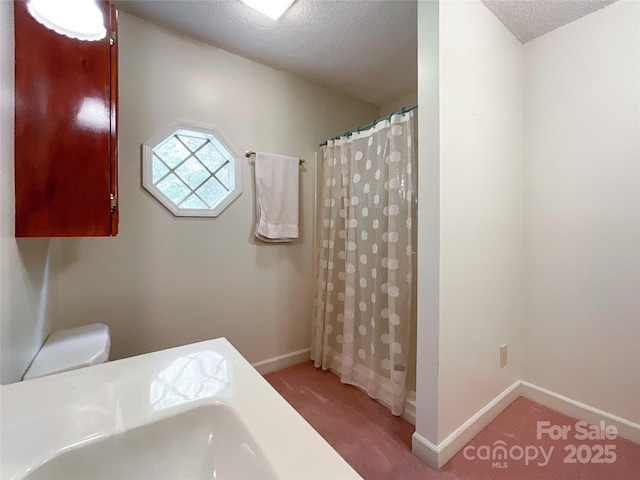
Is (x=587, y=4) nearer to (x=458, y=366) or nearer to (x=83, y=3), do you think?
(x=458, y=366)

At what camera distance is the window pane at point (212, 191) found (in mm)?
1783

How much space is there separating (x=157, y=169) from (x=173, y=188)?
0.44 ft

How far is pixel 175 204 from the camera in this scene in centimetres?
164

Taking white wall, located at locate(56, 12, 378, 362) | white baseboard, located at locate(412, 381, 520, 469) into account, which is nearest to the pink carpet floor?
white baseboard, located at locate(412, 381, 520, 469)

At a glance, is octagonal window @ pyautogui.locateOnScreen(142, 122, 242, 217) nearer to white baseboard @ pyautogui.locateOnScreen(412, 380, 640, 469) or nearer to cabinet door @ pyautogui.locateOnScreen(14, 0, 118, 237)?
cabinet door @ pyautogui.locateOnScreen(14, 0, 118, 237)

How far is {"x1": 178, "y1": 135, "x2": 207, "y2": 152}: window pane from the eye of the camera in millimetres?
1703

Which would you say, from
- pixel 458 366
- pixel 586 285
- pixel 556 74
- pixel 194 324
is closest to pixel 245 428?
pixel 458 366

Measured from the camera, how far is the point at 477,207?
1365mm

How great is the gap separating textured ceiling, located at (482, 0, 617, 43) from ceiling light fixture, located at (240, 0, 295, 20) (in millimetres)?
1030

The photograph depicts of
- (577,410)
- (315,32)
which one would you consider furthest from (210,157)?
(577,410)

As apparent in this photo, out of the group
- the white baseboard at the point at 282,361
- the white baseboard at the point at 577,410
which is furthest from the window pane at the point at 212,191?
the white baseboard at the point at 577,410

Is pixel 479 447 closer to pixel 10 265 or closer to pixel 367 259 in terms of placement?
pixel 367 259

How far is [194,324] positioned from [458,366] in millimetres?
1555

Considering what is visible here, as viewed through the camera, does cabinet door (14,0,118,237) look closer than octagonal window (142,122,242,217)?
Yes
